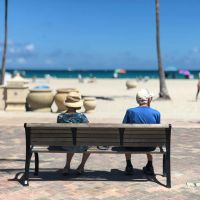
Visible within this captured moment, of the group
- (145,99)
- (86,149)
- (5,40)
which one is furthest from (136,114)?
(5,40)

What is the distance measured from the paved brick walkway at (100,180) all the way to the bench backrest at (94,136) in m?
0.56

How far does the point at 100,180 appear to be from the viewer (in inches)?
261

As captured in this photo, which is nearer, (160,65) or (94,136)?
(94,136)

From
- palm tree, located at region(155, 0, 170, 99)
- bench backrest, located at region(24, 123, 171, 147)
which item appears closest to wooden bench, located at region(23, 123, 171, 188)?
bench backrest, located at region(24, 123, 171, 147)

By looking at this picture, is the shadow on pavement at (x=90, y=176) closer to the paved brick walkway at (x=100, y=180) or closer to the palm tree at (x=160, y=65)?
the paved brick walkway at (x=100, y=180)

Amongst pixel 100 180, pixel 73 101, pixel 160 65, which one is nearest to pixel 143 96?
pixel 73 101

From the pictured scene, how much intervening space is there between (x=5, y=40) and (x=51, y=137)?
1998cm

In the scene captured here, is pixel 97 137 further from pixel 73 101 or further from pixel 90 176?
pixel 90 176

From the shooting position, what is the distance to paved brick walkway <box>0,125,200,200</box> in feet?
19.2

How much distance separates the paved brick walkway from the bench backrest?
0.56m

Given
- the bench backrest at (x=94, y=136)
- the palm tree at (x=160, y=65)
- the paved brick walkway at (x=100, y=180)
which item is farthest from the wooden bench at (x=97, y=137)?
the palm tree at (x=160, y=65)

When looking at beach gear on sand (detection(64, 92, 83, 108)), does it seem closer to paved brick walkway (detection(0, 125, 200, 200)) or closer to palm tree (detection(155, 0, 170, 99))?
paved brick walkway (detection(0, 125, 200, 200))

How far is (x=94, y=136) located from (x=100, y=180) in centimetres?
72

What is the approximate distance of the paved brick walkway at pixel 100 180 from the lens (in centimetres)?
586
